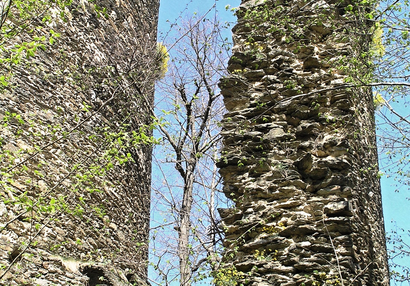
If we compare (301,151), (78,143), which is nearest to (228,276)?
(301,151)

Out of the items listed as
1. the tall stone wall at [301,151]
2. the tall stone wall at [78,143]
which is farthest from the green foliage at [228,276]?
the tall stone wall at [78,143]

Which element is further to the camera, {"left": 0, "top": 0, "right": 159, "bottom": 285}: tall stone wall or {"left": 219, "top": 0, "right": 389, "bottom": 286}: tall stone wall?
{"left": 0, "top": 0, "right": 159, "bottom": 285}: tall stone wall

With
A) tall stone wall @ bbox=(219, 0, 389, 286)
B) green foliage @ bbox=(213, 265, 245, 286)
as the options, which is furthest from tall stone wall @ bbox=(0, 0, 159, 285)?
green foliage @ bbox=(213, 265, 245, 286)

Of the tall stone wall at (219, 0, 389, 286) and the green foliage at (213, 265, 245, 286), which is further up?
the tall stone wall at (219, 0, 389, 286)

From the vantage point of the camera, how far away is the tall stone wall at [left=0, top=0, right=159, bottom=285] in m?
6.11

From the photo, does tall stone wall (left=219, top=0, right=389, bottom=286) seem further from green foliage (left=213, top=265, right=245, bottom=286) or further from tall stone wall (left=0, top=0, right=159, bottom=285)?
tall stone wall (left=0, top=0, right=159, bottom=285)

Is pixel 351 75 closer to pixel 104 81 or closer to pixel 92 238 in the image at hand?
pixel 92 238

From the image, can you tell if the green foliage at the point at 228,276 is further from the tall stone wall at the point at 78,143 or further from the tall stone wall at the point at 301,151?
the tall stone wall at the point at 78,143

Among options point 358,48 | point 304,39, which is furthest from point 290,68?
point 358,48

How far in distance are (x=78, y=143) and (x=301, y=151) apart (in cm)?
425

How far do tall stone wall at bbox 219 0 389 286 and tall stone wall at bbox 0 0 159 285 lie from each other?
4.00 feet

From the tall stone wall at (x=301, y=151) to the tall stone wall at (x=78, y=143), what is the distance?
1.22 m

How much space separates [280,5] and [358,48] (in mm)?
1042

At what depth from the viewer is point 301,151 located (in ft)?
15.9
